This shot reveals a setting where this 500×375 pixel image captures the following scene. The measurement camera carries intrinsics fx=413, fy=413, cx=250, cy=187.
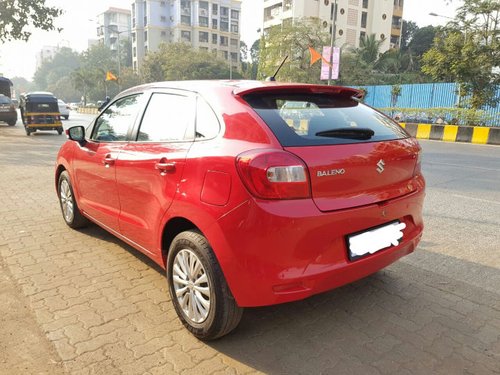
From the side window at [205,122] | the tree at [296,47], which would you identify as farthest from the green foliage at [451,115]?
the side window at [205,122]

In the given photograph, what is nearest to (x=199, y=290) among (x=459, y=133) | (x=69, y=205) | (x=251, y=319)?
(x=251, y=319)

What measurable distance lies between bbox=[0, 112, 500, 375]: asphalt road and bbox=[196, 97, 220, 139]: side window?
1300 millimetres

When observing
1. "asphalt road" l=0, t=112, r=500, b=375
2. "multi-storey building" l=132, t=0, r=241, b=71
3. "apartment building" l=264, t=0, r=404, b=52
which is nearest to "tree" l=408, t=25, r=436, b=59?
"apartment building" l=264, t=0, r=404, b=52

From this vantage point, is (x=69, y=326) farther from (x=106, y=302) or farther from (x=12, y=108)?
(x=12, y=108)

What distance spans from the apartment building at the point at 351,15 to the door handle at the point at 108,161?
55.6 metres

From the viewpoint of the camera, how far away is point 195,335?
8.70 feet

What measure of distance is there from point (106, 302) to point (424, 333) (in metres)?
2.26

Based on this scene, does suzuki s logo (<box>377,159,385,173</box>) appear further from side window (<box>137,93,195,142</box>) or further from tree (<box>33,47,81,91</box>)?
tree (<box>33,47,81,91</box>)

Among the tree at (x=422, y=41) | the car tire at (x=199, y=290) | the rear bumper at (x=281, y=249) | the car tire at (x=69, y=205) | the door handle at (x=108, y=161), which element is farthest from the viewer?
the tree at (x=422, y=41)

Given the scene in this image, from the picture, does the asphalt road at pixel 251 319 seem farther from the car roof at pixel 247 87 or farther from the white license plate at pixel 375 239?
the car roof at pixel 247 87

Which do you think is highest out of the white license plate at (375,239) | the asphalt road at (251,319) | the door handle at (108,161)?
the door handle at (108,161)

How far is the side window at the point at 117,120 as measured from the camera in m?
3.53

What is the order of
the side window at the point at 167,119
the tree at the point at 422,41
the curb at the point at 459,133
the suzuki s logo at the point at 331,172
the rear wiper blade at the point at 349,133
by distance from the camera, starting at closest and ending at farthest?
the suzuki s logo at the point at 331,172 < the rear wiper blade at the point at 349,133 < the side window at the point at 167,119 < the curb at the point at 459,133 < the tree at the point at 422,41

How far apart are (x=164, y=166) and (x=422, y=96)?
2424 centimetres
